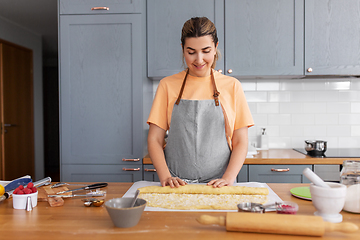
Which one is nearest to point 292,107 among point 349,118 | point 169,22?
point 349,118

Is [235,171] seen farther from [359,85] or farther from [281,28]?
[359,85]

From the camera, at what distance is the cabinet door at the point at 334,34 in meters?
2.57

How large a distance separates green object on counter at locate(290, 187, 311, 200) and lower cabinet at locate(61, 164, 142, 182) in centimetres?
146

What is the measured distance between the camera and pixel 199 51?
4.62 ft

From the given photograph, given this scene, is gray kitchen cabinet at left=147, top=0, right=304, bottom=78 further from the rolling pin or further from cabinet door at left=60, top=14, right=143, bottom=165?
the rolling pin

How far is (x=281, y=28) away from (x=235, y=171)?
167cm

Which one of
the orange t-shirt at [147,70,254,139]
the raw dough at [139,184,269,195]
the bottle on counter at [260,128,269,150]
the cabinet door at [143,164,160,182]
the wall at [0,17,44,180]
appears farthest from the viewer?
the wall at [0,17,44,180]

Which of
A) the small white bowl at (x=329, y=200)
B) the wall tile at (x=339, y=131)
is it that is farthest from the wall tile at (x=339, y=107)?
the small white bowl at (x=329, y=200)

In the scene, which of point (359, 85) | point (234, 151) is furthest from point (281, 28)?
point (234, 151)

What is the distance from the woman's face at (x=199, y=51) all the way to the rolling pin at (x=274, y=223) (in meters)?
0.79

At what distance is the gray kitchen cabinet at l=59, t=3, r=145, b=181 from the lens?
8.23ft

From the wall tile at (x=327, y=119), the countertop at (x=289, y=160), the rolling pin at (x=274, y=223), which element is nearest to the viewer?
the rolling pin at (x=274, y=223)

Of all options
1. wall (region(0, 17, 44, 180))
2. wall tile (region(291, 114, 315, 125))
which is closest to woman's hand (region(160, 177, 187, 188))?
wall tile (region(291, 114, 315, 125))

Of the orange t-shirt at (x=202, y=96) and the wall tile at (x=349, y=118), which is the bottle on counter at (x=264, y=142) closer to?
the wall tile at (x=349, y=118)
